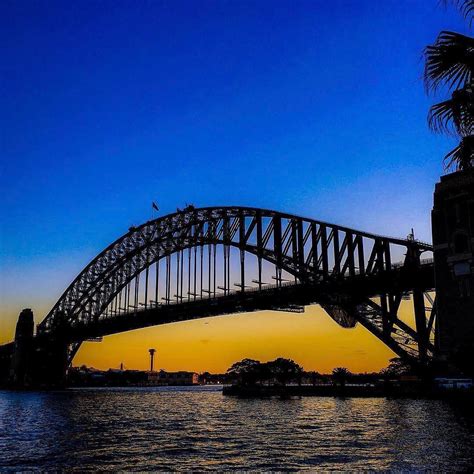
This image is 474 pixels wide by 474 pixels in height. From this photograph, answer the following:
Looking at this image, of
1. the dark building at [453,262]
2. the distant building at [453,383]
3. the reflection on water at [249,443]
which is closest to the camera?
the reflection on water at [249,443]

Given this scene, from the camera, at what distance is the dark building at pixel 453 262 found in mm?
55938

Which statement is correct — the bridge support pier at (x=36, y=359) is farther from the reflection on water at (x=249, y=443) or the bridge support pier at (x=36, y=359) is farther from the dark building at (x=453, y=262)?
the dark building at (x=453, y=262)

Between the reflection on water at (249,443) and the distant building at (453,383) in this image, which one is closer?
the reflection on water at (249,443)

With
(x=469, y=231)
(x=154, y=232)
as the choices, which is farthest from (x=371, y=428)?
(x=154, y=232)

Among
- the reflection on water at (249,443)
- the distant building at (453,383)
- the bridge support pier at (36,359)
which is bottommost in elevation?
the reflection on water at (249,443)

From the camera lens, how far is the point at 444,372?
182ft

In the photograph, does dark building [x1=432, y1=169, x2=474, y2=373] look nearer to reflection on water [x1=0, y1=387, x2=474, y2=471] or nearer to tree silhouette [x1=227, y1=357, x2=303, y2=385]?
reflection on water [x1=0, y1=387, x2=474, y2=471]

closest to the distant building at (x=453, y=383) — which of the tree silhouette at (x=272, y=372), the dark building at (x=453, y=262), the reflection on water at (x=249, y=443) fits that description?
the dark building at (x=453, y=262)

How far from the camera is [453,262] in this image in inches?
2280

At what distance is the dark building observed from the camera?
184 feet

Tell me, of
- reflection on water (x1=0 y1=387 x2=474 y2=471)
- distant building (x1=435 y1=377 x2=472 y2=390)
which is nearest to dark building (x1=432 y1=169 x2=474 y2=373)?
distant building (x1=435 y1=377 x2=472 y2=390)

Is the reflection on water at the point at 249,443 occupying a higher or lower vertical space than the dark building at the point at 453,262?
lower

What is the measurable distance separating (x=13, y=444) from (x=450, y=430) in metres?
21.8

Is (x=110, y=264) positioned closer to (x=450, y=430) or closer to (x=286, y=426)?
(x=286, y=426)
